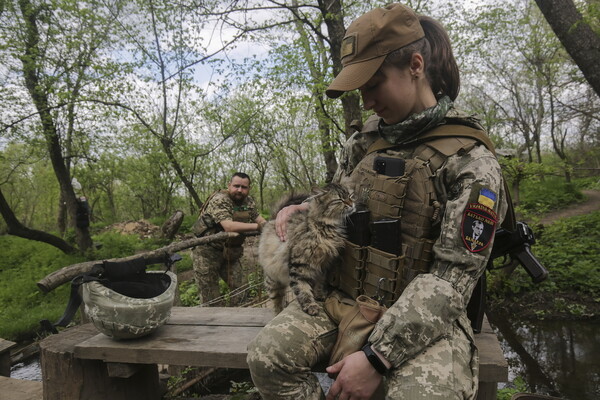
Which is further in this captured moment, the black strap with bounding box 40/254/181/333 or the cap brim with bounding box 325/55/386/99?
the black strap with bounding box 40/254/181/333

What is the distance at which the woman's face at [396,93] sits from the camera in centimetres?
176

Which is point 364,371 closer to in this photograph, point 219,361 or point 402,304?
point 402,304

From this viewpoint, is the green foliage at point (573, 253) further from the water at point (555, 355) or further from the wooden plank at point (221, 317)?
the wooden plank at point (221, 317)

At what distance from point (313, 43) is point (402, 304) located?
24.2ft

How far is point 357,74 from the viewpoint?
5.63ft

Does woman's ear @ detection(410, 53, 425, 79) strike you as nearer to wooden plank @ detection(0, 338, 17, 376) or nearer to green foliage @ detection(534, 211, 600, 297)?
wooden plank @ detection(0, 338, 17, 376)

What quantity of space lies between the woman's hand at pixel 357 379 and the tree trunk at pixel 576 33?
16.3 ft

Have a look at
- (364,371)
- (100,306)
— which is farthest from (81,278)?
(364,371)

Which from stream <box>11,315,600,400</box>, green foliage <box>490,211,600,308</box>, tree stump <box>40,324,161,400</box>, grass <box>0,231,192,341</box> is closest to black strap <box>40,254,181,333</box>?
tree stump <box>40,324,161,400</box>

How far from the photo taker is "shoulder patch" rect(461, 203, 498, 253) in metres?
1.54

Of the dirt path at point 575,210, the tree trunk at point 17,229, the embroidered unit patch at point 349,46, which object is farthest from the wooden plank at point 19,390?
the dirt path at point 575,210

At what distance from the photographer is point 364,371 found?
1510 millimetres

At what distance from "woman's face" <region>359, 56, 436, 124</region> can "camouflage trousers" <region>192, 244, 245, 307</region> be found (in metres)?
4.31

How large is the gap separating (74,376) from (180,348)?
840 millimetres
